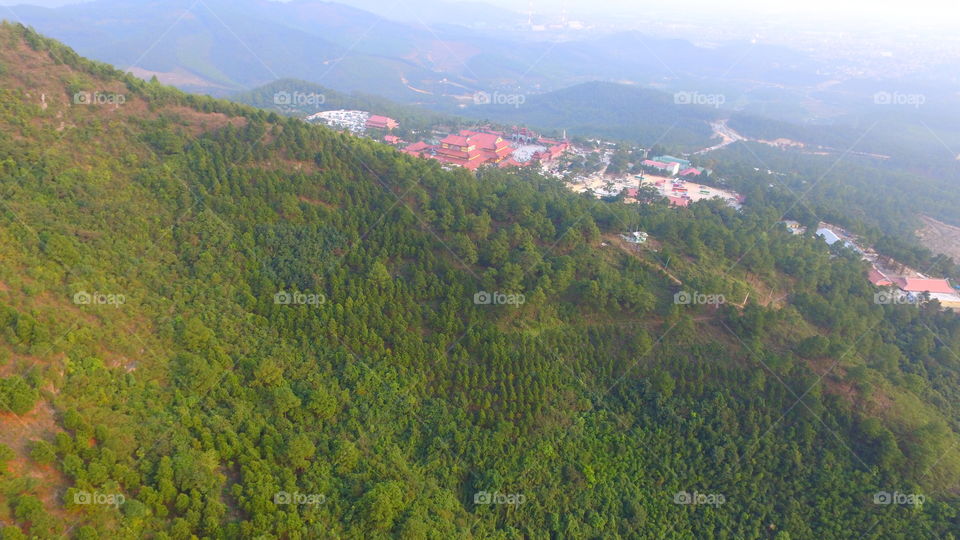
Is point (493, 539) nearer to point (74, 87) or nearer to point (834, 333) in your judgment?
point (834, 333)

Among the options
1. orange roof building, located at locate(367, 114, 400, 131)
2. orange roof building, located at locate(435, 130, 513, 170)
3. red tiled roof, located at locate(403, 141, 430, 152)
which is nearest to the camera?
orange roof building, located at locate(435, 130, 513, 170)

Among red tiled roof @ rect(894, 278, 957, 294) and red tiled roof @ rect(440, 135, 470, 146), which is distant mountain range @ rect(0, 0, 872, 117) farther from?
red tiled roof @ rect(894, 278, 957, 294)

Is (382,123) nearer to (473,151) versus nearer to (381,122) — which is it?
(381,122)

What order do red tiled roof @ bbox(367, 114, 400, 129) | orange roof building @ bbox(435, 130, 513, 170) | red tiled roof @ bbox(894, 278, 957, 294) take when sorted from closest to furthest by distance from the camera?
red tiled roof @ bbox(894, 278, 957, 294)
orange roof building @ bbox(435, 130, 513, 170)
red tiled roof @ bbox(367, 114, 400, 129)

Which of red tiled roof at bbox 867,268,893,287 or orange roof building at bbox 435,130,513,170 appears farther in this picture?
orange roof building at bbox 435,130,513,170

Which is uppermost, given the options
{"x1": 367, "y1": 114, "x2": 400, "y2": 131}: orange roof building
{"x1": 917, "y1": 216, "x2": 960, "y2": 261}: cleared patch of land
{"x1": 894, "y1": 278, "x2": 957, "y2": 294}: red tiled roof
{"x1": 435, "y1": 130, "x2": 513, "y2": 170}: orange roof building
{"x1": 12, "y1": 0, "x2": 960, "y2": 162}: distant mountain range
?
{"x1": 12, "y1": 0, "x2": 960, "y2": 162}: distant mountain range

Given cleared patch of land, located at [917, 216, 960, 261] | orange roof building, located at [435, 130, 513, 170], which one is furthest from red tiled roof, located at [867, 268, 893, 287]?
orange roof building, located at [435, 130, 513, 170]
